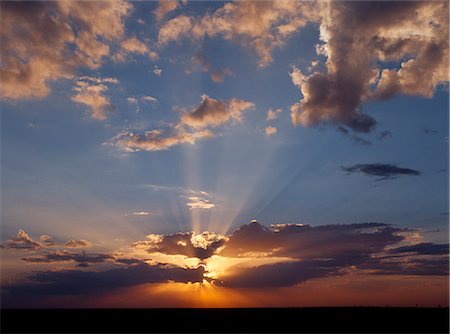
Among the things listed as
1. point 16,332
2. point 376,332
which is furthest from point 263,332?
point 16,332

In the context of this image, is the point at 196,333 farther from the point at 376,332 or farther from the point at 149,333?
the point at 376,332

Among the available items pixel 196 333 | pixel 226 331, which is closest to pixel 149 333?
pixel 196 333

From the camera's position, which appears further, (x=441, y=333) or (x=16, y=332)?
(x=16, y=332)

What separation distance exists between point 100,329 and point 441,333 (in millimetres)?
49849

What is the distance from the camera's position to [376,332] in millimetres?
56312

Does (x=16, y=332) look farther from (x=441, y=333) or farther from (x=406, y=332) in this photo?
(x=441, y=333)

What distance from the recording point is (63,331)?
200ft

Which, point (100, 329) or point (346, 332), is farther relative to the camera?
point (100, 329)

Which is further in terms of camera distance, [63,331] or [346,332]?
[63,331]

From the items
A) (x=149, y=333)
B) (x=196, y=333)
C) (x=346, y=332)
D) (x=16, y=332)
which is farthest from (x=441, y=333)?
(x=16, y=332)

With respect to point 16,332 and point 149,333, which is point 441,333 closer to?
point 149,333

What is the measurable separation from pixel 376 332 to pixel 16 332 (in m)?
52.7

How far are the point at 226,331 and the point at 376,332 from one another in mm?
20899

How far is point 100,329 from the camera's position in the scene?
6281 cm
